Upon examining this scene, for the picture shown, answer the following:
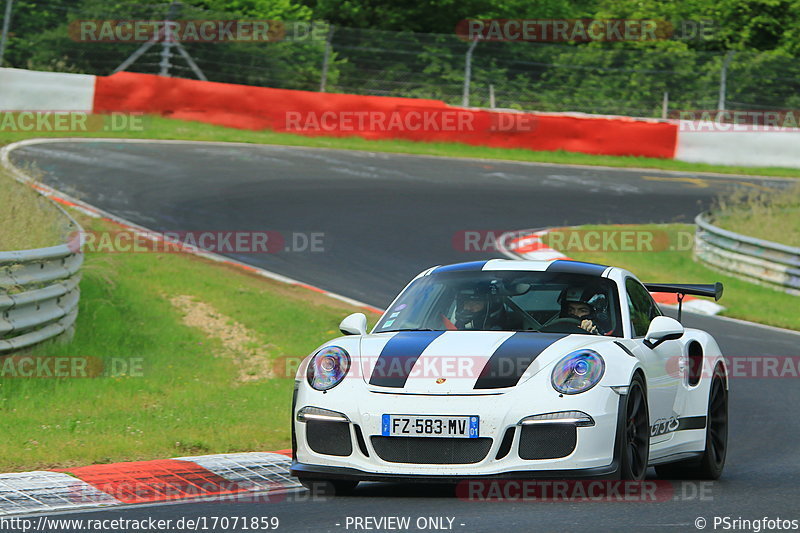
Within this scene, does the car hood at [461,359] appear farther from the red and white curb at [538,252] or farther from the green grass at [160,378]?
the red and white curb at [538,252]

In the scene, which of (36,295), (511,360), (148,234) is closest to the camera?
(511,360)

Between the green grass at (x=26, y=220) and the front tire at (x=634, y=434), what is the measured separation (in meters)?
6.98

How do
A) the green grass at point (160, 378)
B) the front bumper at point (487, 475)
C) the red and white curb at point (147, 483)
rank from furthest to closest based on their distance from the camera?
the green grass at point (160, 378)
the red and white curb at point (147, 483)
the front bumper at point (487, 475)

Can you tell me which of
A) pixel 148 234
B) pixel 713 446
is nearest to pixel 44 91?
pixel 148 234

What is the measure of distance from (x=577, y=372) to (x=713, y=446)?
6.46 ft

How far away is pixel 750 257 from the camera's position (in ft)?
60.8

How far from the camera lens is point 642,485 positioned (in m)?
7.01

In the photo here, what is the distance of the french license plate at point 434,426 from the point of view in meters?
6.43
